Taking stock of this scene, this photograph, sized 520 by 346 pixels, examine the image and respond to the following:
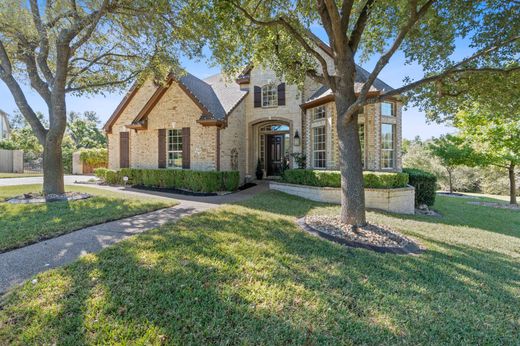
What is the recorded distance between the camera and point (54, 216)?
6090 mm

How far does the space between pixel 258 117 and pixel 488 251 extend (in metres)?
11.8

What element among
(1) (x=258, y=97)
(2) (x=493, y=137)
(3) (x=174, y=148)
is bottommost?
(3) (x=174, y=148)

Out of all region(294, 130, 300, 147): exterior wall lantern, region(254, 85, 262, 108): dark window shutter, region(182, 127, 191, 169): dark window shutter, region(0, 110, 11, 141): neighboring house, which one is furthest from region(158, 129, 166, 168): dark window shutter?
region(0, 110, 11, 141): neighboring house

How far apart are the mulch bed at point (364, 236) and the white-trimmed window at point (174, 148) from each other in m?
8.84

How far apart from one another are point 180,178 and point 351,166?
28.1 feet

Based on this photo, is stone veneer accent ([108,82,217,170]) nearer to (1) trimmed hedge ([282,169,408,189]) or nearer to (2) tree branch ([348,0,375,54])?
(1) trimmed hedge ([282,169,408,189])

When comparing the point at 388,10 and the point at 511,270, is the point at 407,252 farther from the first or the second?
the point at 388,10

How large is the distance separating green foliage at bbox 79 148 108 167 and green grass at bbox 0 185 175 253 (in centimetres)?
1261

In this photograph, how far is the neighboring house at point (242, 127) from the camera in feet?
38.7

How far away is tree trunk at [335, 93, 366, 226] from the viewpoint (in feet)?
19.5

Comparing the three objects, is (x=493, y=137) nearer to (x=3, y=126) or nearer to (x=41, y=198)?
(x=41, y=198)

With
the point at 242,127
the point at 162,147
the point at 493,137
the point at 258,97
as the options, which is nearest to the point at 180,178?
the point at 162,147

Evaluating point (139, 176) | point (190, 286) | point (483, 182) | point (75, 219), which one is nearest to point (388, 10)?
point (190, 286)

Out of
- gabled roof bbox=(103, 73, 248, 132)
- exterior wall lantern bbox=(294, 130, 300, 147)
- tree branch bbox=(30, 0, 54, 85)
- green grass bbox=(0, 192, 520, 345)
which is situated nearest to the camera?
green grass bbox=(0, 192, 520, 345)
